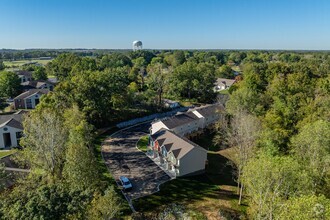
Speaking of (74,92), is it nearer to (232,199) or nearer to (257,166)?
(232,199)

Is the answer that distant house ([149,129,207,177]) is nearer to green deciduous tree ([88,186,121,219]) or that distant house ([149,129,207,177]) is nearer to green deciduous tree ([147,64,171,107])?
green deciduous tree ([88,186,121,219])

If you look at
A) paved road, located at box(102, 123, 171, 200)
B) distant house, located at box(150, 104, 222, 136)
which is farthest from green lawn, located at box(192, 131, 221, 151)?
paved road, located at box(102, 123, 171, 200)

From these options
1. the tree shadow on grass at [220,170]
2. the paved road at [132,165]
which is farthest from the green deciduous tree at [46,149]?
the tree shadow on grass at [220,170]

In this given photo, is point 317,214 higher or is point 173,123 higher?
point 317,214

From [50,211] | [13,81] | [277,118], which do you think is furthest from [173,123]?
[13,81]

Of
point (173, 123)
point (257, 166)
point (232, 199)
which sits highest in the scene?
point (257, 166)

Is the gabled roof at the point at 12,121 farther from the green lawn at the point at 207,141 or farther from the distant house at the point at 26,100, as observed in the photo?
the green lawn at the point at 207,141

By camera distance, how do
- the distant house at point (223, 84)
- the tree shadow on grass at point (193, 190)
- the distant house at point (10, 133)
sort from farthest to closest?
the distant house at point (223, 84) < the distant house at point (10, 133) < the tree shadow on grass at point (193, 190)

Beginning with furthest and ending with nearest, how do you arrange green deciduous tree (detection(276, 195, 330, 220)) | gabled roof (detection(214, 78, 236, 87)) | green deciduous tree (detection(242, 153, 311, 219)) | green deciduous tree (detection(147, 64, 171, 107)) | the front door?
gabled roof (detection(214, 78, 236, 87))
green deciduous tree (detection(147, 64, 171, 107))
the front door
green deciduous tree (detection(242, 153, 311, 219))
green deciduous tree (detection(276, 195, 330, 220))
